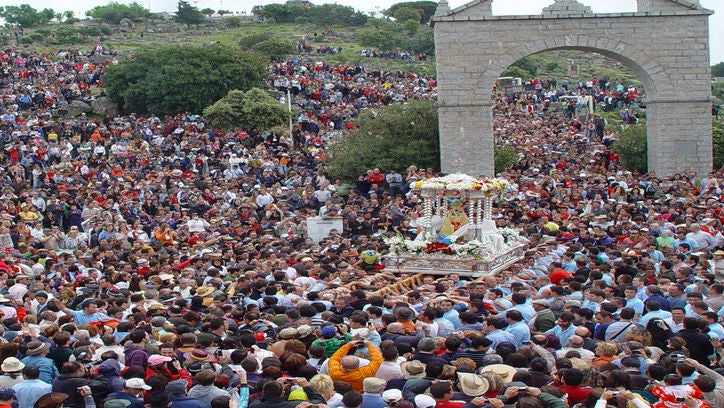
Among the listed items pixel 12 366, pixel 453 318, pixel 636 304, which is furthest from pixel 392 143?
pixel 12 366

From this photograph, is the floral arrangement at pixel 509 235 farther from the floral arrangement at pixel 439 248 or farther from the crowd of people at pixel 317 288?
the floral arrangement at pixel 439 248

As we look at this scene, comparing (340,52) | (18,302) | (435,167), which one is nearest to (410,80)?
(340,52)

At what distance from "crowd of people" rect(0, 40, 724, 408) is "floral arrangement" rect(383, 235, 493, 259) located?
48cm

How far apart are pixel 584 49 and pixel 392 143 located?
620cm

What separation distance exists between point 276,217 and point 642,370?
51.1 feet

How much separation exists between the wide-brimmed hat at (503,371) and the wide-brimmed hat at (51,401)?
3646 millimetres

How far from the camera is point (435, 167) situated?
95.3 feet

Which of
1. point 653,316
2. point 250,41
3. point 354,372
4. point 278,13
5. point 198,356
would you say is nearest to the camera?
point 354,372

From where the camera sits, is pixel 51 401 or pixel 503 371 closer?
pixel 51 401

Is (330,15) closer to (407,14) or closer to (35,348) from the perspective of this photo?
(407,14)

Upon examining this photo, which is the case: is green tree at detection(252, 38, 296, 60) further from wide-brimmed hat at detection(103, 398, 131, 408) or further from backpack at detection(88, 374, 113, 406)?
wide-brimmed hat at detection(103, 398, 131, 408)

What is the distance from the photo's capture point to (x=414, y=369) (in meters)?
8.90

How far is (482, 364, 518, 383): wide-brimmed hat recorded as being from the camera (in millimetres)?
8761

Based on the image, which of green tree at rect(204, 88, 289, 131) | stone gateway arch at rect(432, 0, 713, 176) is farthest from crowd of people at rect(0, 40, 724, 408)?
green tree at rect(204, 88, 289, 131)
